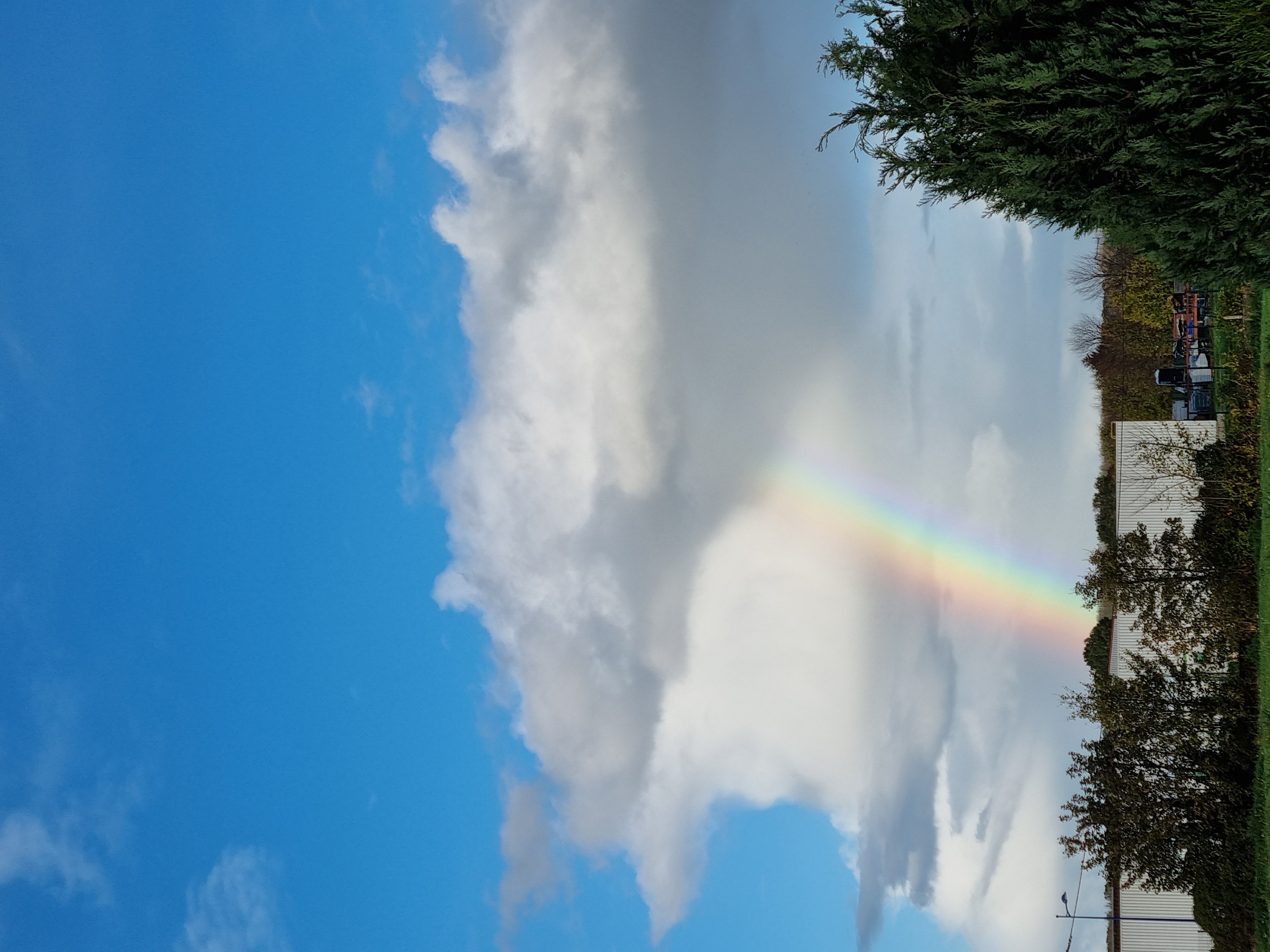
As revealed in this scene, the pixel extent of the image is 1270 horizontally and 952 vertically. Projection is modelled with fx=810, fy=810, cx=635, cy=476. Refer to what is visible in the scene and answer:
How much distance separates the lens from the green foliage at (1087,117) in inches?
674

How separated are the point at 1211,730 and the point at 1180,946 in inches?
566

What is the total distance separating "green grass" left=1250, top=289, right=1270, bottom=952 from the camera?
24562 mm

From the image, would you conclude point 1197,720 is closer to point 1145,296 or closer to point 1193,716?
point 1193,716

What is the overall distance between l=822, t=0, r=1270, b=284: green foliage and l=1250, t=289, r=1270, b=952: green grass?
8015mm

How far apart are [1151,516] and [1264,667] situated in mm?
11347

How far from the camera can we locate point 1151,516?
3550 cm

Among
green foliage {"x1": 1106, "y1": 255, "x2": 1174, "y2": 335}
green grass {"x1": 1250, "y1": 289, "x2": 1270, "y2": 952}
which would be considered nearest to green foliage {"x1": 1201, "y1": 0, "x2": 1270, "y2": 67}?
green grass {"x1": 1250, "y1": 289, "x2": 1270, "y2": 952}

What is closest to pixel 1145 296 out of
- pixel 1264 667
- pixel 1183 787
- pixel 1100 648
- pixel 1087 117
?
pixel 1100 648


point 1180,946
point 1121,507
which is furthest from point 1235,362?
point 1180,946

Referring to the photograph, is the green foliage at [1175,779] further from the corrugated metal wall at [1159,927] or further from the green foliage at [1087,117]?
the green foliage at [1087,117]

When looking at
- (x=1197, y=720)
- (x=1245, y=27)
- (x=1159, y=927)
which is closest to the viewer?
(x=1245, y=27)

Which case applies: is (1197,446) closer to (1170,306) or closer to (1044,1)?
(1170,306)

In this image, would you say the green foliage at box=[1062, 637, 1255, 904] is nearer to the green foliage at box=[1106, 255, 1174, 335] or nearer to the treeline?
the treeline

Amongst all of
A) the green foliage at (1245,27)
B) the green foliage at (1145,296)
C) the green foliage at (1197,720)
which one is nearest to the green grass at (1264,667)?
the green foliage at (1197,720)
